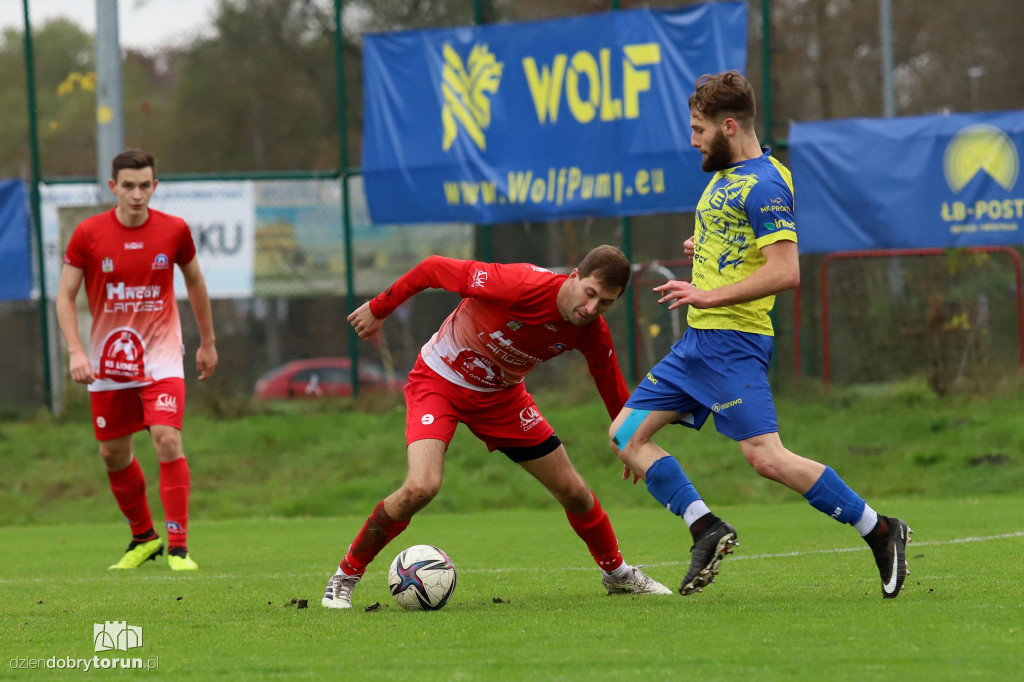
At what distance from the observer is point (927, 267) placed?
46.3ft

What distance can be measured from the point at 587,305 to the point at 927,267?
31.7 ft

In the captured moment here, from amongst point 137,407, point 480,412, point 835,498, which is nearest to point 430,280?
point 480,412

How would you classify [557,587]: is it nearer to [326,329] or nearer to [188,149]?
[326,329]

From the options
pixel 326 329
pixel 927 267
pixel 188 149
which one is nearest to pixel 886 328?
pixel 927 267

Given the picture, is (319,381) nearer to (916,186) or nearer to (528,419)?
(916,186)

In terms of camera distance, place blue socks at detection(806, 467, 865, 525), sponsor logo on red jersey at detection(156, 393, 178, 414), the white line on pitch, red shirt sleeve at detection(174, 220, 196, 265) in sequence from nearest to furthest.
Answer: blue socks at detection(806, 467, 865, 525)
the white line on pitch
sponsor logo on red jersey at detection(156, 393, 178, 414)
red shirt sleeve at detection(174, 220, 196, 265)

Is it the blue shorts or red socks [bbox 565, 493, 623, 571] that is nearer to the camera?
the blue shorts

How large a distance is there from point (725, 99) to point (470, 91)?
9761 mm

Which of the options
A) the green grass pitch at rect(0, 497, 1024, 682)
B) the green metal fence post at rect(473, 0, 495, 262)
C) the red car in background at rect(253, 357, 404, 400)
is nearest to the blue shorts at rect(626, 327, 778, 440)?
the green grass pitch at rect(0, 497, 1024, 682)

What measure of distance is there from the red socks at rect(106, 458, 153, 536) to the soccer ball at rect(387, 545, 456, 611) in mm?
3080

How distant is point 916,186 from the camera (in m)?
13.9

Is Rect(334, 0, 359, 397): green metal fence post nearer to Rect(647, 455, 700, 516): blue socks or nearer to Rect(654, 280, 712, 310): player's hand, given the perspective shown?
Rect(647, 455, 700, 516): blue socks

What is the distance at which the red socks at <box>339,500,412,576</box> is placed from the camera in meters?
5.78

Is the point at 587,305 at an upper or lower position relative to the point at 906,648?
upper
